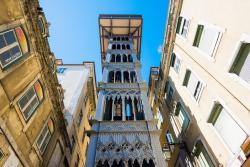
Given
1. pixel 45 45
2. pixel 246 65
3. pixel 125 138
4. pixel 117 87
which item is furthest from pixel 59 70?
pixel 246 65

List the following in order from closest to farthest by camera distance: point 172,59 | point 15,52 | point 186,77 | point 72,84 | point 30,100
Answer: point 15,52 → point 30,100 → point 186,77 → point 172,59 → point 72,84

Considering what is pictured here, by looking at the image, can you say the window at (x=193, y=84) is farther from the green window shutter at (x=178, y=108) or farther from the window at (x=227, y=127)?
the window at (x=227, y=127)

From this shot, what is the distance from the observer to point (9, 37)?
843cm

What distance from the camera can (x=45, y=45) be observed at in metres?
12.2

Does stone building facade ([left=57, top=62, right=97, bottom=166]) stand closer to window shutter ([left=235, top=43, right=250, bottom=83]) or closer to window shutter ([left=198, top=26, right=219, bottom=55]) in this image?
window shutter ([left=198, top=26, right=219, bottom=55])

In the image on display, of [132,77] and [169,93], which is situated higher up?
[169,93]

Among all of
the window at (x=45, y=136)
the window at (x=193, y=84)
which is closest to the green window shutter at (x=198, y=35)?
the window at (x=193, y=84)

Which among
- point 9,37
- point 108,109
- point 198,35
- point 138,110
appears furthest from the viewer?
point 108,109

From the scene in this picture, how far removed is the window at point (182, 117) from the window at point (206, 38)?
554 cm

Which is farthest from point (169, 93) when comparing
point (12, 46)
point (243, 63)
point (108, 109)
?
point (12, 46)

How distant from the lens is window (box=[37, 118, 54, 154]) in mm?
10898

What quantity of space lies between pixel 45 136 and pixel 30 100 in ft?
9.66

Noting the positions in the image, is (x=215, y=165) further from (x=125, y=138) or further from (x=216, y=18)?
(x=216, y=18)

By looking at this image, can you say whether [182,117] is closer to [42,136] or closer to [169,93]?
[169,93]
